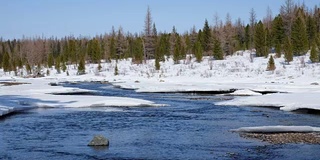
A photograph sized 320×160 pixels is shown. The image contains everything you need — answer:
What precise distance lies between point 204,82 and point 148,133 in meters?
36.2

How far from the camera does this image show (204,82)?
5362cm

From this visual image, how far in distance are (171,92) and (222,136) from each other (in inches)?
1030

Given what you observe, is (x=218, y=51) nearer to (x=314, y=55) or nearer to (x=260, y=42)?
(x=260, y=42)

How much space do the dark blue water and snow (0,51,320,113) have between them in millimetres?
2174

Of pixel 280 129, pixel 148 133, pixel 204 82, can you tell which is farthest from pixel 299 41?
pixel 148 133

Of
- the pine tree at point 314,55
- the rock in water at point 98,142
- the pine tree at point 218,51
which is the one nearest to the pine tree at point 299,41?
the pine tree at point 314,55

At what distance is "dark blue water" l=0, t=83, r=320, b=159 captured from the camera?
45.4 feet

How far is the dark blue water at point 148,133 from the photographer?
13828 mm

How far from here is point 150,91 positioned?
4406cm

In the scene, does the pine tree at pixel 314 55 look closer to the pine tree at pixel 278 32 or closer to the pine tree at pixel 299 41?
the pine tree at pixel 299 41

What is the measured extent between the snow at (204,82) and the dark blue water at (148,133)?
217 cm

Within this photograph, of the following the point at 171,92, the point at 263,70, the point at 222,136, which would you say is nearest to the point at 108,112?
the point at 222,136

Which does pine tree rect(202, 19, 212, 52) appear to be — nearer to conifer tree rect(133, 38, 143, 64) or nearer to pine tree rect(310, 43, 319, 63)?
conifer tree rect(133, 38, 143, 64)

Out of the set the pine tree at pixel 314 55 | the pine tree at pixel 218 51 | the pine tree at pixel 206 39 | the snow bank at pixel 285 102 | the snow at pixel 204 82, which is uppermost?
the pine tree at pixel 206 39
